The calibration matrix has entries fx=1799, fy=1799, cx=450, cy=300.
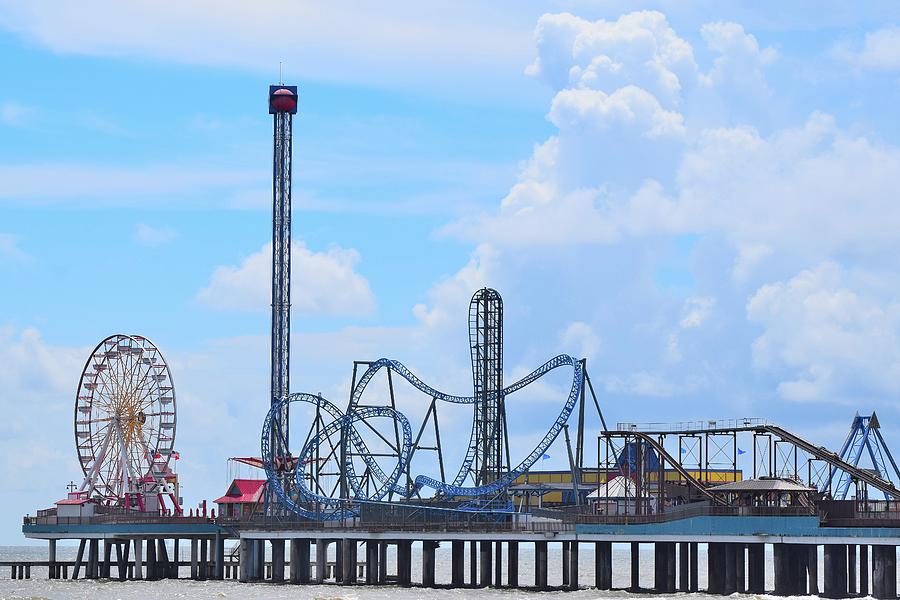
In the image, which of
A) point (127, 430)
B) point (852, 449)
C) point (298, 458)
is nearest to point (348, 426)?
point (298, 458)

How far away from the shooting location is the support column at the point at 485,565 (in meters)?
120

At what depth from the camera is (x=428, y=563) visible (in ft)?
399

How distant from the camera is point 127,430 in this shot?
150 m


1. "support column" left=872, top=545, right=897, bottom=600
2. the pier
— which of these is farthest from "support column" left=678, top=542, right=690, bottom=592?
"support column" left=872, top=545, right=897, bottom=600

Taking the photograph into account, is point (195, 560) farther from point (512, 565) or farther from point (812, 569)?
point (812, 569)

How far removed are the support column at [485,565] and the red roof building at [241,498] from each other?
2785 cm

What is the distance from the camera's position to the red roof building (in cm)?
14388

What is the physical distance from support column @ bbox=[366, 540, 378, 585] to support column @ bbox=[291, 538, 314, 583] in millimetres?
5210

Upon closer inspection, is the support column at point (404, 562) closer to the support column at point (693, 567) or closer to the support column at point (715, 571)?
the support column at point (693, 567)

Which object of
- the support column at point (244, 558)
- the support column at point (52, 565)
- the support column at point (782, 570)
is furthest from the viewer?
the support column at point (52, 565)

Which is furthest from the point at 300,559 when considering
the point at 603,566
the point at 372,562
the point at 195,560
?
the point at 603,566

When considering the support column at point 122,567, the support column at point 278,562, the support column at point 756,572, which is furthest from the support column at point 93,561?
the support column at point 756,572

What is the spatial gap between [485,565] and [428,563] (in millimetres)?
4180

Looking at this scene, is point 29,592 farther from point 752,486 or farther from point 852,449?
point 852,449
